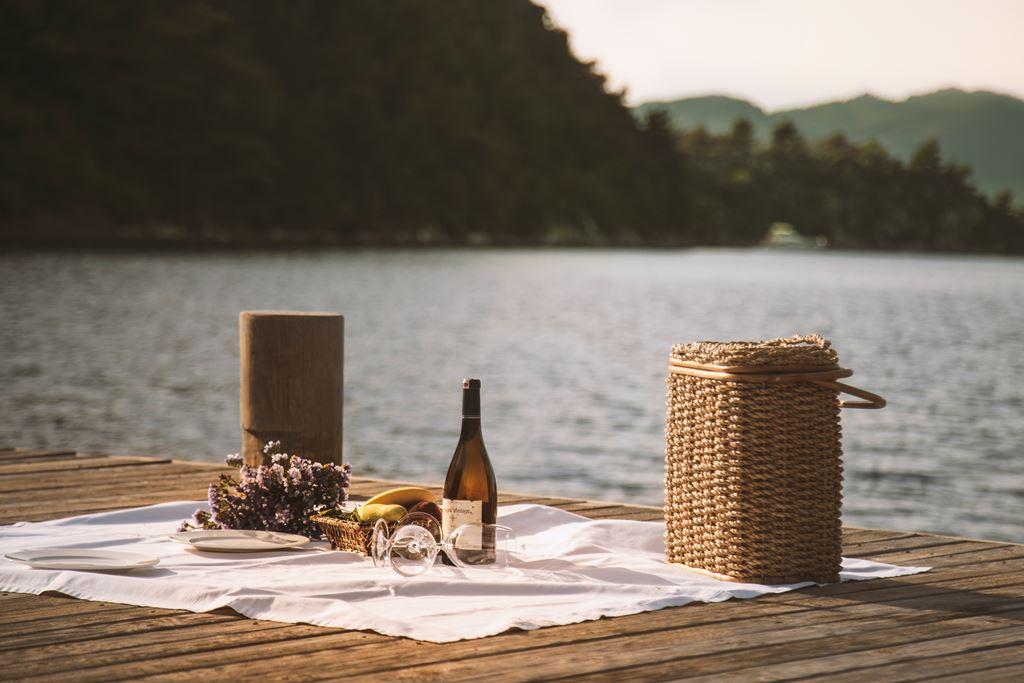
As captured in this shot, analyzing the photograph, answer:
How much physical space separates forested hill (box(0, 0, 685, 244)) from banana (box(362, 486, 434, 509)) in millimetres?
59857

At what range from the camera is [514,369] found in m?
28.1

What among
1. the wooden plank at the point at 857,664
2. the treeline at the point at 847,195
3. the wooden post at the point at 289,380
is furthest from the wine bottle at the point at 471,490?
the treeline at the point at 847,195

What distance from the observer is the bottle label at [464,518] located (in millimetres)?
3854

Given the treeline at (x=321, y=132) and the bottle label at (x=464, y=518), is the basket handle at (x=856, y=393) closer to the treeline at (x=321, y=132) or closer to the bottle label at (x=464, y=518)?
the bottle label at (x=464, y=518)

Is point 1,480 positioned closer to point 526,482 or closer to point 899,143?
point 526,482

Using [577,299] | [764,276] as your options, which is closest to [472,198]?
[764,276]

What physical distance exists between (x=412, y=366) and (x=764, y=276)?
202 feet

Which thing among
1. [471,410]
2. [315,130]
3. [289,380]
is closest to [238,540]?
[471,410]

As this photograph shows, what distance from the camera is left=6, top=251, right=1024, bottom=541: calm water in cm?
1642

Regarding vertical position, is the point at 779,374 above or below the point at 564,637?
above

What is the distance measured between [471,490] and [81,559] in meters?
1.12

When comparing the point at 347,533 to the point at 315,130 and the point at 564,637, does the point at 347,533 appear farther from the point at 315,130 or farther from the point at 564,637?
the point at 315,130

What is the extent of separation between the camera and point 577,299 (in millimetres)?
54844

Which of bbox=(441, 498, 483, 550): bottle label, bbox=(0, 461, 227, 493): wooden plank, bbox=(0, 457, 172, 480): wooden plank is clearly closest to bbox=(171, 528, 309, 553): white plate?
bbox=(441, 498, 483, 550): bottle label
